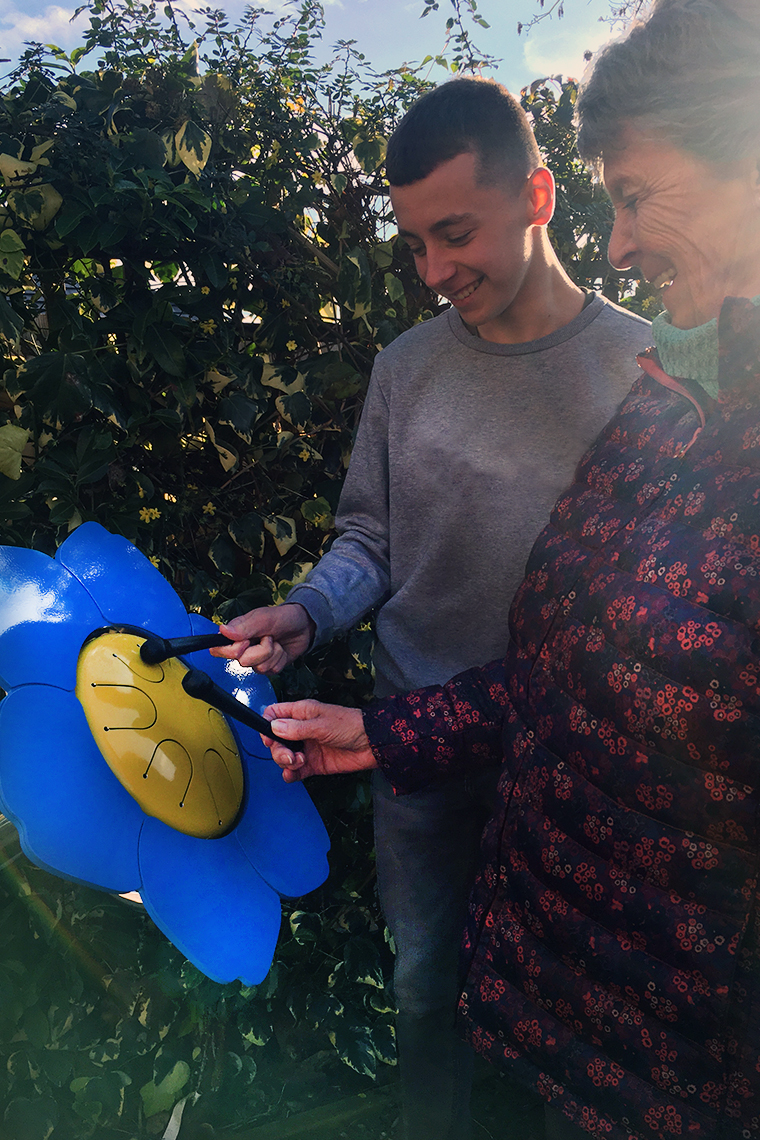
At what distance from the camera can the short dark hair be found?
131cm

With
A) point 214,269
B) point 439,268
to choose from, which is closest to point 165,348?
point 214,269

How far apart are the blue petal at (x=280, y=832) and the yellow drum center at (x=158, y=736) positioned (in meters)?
0.05

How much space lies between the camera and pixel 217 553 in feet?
6.06

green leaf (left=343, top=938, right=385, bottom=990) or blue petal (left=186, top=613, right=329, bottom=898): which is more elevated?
blue petal (left=186, top=613, right=329, bottom=898)

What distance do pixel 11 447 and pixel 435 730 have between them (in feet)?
3.30

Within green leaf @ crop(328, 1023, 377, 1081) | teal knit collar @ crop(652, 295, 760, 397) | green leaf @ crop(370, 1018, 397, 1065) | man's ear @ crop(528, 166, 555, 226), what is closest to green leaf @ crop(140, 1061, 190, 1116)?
green leaf @ crop(328, 1023, 377, 1081)

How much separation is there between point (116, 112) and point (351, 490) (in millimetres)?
938

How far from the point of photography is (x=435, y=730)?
1.16 m

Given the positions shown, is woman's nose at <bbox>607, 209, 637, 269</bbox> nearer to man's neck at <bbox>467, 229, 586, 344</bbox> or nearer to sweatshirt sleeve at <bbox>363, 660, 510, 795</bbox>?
man's neck at <bbox>467, 229, 586, 344</bbox>

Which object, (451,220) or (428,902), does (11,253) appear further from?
(428,902)

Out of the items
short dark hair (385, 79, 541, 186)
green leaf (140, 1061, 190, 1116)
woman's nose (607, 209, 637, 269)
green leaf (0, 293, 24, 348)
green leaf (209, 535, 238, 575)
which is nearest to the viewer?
woman's nose (607, 209, 637, 269)

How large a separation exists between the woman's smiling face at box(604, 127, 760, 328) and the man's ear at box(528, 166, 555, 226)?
46 cm

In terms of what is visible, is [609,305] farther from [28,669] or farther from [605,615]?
[28,669]

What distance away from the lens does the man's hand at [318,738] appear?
1.15m
